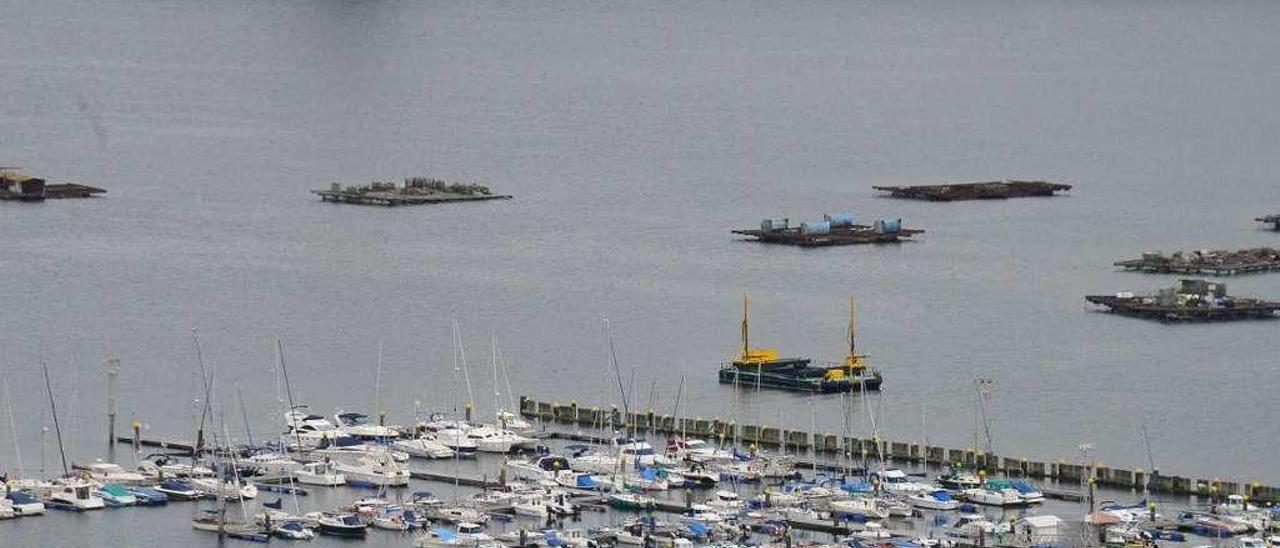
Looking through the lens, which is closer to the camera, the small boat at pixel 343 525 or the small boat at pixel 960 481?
the small boat at pixel 343 525

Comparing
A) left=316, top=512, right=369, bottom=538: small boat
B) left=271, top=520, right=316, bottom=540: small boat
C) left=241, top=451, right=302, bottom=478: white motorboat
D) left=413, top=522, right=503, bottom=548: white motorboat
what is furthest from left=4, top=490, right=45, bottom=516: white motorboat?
left=413, top=522, right=503, bottom=548: white motorboat

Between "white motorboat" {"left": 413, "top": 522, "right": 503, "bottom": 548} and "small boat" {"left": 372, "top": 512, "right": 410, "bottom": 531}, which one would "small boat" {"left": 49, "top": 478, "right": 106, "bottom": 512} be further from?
"white motorboat" {"left": 413, "top": 522, "right": 503, "bottom": 548}

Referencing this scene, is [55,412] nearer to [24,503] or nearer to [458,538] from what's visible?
[24,503]

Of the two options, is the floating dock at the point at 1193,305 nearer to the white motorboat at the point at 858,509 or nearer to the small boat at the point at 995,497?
the small boat at the point at 995,497

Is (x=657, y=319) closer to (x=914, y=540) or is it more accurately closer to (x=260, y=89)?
(x=914, y=540)

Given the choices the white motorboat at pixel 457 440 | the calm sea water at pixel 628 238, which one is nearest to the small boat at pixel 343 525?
the white motorboat at pixel 457 440

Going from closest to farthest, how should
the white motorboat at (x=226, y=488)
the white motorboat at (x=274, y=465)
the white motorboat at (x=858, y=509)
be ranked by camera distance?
the white motorboat at (x=858, y=509)
the white motorboat at (x=226, y=488)
the white motorboat at (x=274, y=465)
